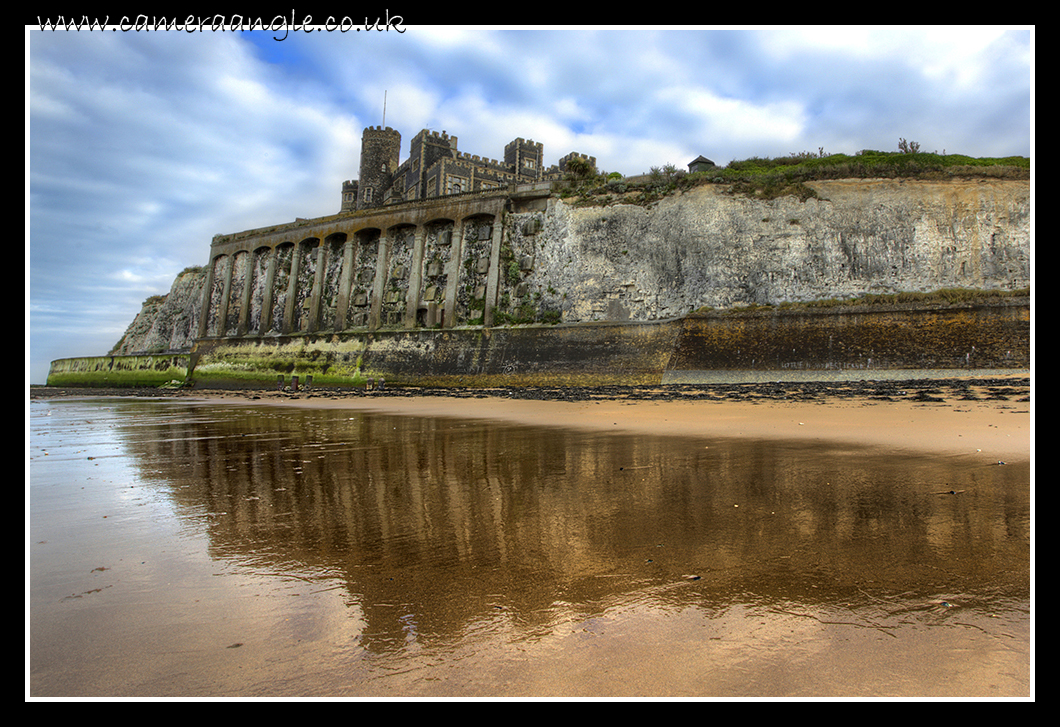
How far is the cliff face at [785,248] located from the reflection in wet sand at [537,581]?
16.0m

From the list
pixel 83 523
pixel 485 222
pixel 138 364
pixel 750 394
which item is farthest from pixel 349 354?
pixel 83 523

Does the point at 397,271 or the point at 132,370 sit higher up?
the point at 397,271

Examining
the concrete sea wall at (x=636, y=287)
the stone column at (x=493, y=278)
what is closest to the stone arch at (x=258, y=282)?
the concrete sea wall at (x=636, y=287)

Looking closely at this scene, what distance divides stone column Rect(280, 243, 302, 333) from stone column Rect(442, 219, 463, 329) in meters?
9.50

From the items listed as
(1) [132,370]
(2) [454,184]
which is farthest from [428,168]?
(1) [132,370]

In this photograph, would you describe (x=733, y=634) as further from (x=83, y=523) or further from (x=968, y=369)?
(x=968, y=369)

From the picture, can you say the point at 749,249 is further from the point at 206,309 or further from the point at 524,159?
the point at 524,159

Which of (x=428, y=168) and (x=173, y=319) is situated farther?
(x=428, y=168)

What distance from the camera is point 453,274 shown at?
24.4 m

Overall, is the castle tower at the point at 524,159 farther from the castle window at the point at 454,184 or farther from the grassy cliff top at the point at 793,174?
the grassy cliff top at the point at 793,174

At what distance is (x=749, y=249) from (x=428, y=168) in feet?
116

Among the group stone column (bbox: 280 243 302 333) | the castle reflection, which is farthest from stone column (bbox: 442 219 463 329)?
the castle reflection

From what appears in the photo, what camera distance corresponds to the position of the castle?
46.7 metres

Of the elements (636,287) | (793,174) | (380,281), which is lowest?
(636,287)
